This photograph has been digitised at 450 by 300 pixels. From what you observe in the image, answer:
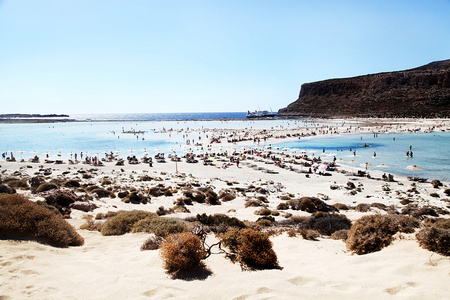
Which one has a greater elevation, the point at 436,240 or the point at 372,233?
the point at 436,240

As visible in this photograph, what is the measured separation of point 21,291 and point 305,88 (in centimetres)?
16860

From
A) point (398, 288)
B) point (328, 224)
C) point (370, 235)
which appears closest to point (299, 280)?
point (398, 288)

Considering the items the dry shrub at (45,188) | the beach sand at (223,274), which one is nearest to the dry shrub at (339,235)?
the beach sand at (223,274)

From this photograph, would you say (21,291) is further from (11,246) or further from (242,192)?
(242,192)

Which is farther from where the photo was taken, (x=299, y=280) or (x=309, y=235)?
(x=309, y=235)

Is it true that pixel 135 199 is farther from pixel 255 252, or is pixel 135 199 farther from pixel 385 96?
pixel 385 96

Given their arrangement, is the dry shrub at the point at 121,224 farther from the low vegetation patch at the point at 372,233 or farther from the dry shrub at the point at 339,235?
the low vegetation patch at the point at 372,233

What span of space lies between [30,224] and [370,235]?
790 centimetres

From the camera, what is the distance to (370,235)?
19.2 feet

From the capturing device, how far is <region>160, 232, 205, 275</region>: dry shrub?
4.67 m

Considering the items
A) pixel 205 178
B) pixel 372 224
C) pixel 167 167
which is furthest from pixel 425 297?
pixel 167 167

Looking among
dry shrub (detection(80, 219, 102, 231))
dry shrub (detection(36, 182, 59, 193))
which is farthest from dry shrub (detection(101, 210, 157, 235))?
dry shrub (detection(36, 182, 59, 193))

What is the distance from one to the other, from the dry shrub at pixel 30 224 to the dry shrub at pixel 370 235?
6.97 m

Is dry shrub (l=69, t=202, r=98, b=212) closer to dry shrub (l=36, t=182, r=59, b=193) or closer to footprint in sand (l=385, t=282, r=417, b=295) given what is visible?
dry shrub (l=36, t=182, r=59, b=193)
